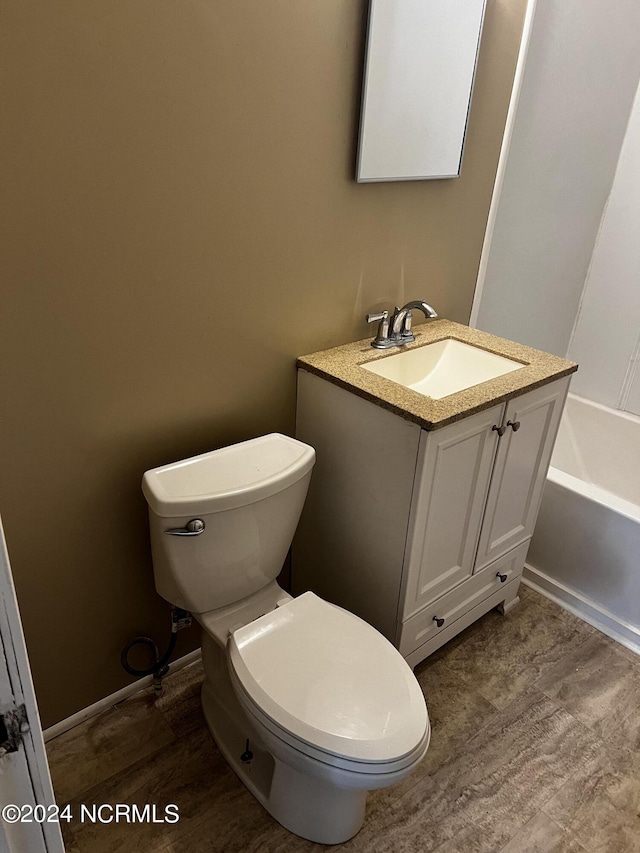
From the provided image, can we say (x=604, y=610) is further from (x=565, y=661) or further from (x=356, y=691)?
(x=356, y=691)

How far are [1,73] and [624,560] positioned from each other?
2032 mm

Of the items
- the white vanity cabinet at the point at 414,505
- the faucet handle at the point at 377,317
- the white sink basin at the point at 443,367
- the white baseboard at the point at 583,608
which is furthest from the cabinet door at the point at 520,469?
the faucet handle at the point at 377,317

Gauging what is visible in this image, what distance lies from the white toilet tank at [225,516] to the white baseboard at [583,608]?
1.11 meters

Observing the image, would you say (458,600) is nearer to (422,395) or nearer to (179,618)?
(422,395)

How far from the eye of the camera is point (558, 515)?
2.12 metres

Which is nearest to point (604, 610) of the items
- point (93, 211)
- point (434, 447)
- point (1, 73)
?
point (434, 447)

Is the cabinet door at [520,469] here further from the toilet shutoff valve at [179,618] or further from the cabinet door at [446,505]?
the toilet shutoff valve at [179,618]

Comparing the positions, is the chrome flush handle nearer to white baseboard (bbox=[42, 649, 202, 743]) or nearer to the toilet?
the toilet

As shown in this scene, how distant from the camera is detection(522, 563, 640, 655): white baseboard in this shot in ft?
6.60

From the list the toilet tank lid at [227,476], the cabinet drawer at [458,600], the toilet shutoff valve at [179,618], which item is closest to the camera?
the toilet tank lid at [227,476]

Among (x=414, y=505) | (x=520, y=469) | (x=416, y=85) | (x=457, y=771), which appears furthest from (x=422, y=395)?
(x=457, y=771)

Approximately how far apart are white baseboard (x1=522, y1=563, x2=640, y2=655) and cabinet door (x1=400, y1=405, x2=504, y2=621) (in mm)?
553

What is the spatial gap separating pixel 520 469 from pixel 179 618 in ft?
3.38

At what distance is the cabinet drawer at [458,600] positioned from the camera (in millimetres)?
1728
